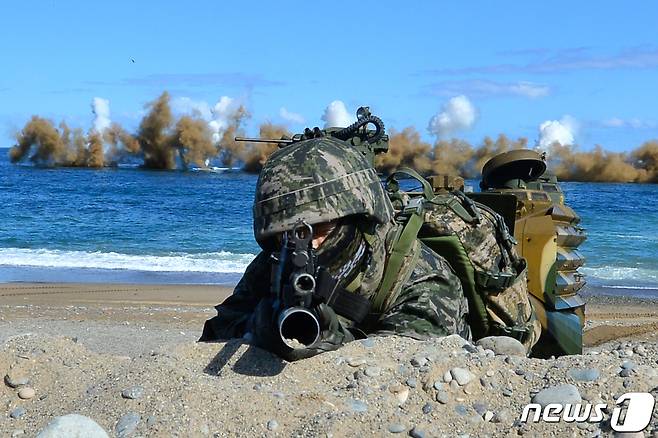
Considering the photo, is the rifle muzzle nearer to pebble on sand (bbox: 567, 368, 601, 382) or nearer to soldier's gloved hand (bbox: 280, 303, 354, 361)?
soldier's gloved hand (bbox: 280, 303, 354, 361)

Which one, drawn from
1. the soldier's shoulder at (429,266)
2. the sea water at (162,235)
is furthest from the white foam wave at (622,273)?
the soldier's shoulder at (429,266)

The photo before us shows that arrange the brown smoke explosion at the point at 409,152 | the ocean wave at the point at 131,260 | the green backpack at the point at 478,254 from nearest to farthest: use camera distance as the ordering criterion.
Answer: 1. the green backpack at the point at 478,254
2. the ocean wave at the point at 131,260
3. the brown smoke explosion at the point at 409,152

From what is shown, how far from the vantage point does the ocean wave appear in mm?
15867

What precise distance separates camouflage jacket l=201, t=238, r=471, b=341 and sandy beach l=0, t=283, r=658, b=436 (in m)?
0.32

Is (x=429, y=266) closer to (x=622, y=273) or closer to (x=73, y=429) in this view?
(x=73, y=429)

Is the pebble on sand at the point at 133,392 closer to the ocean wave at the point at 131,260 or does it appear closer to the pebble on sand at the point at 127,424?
the pebble on sand at the point at 127,424

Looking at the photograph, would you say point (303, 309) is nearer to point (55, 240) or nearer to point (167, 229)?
point (55, 240)

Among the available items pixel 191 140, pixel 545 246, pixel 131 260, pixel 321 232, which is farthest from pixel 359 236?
pixel 191 140

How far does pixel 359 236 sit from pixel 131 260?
13.8m

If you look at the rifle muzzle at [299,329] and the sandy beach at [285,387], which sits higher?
the rifle muzzle at [299,329]

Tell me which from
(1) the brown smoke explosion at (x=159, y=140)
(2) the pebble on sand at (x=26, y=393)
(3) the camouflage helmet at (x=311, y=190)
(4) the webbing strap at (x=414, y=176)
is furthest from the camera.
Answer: (1) the brown smoke explosion at (x=159, y=140)

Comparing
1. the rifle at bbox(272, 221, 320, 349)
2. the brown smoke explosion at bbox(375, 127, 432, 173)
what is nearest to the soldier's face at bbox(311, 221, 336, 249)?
the rifle at bbox(272, 221, 320, 349)

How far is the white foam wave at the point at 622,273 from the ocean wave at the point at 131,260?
20.1ft

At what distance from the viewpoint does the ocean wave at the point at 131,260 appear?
15.9 m
